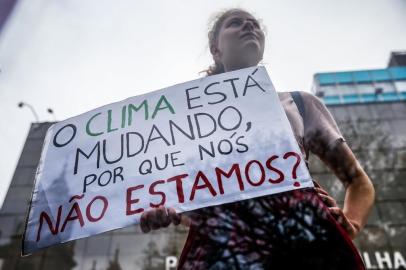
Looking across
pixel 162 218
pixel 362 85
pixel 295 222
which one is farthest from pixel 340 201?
pixel 362 85

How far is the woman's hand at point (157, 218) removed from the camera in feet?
4.66

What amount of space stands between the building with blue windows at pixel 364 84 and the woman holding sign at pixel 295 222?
848 inches

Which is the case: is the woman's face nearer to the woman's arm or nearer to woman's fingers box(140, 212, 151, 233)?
the woman's arm

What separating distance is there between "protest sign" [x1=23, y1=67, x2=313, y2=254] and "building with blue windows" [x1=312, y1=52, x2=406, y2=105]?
70.6 feet

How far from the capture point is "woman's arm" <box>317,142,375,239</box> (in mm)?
1446

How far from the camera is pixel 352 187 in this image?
5.16 feet

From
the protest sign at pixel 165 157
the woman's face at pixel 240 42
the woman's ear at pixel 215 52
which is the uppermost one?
the woman's ear at pixel 215 52

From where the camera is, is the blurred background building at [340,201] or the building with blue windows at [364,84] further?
the building with blue windows at [364,84]

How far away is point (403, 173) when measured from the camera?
14562 mm

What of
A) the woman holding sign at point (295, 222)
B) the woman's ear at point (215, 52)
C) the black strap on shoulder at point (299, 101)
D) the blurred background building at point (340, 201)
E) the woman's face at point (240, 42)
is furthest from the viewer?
the blurred background building at point (340, 201)

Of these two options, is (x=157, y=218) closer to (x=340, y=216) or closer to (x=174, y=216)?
(x=174, y=216)

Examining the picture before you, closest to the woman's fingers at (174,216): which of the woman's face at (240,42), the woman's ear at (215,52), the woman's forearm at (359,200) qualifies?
the woman's forearm at (359,200)

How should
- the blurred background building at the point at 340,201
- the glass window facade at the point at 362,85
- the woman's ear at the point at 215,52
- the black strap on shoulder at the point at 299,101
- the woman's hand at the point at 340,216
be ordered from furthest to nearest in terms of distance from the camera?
1. the glass window facade at the point at 362,85
2. the blurred background building at the point at 340,201
3. the woman's ear at the point at 215,52
4. the black strap on shoulder at the point at 299,101
5. the woman's hand at the point at 340,216

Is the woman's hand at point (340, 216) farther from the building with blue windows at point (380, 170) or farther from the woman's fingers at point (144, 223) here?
the building with blue windows at point (380, 170)
